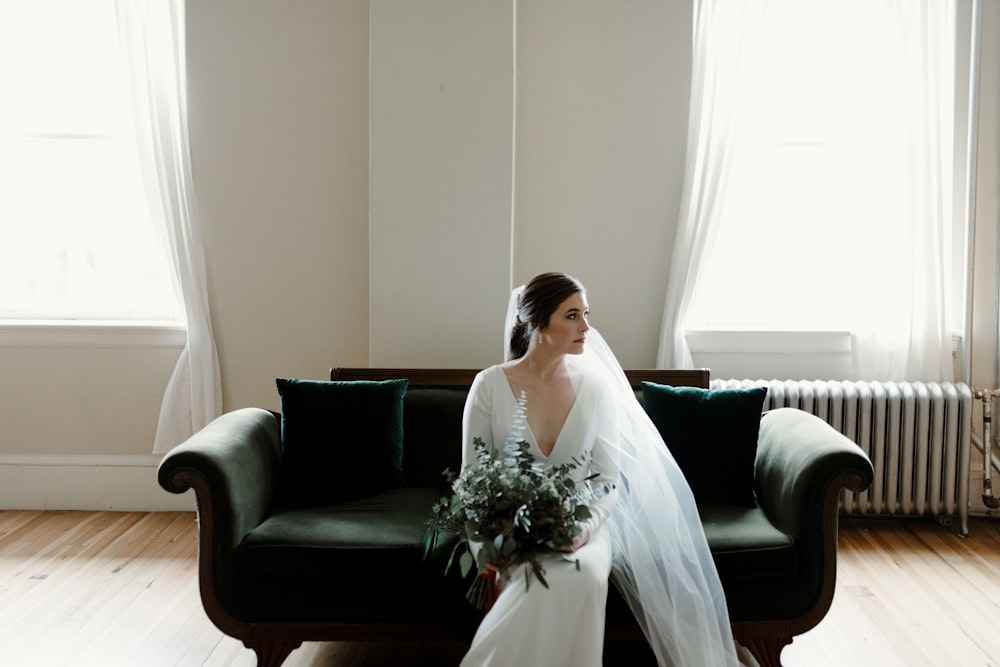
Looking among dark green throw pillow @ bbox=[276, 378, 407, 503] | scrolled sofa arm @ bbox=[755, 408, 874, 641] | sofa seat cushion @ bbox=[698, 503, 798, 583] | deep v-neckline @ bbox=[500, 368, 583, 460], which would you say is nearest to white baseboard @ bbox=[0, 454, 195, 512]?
dark green throw pillow @ bbox=[276, 378, 407, 503]

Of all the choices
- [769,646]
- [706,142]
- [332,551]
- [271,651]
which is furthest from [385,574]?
[706,142]

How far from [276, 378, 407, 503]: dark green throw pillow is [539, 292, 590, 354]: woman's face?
73 cm

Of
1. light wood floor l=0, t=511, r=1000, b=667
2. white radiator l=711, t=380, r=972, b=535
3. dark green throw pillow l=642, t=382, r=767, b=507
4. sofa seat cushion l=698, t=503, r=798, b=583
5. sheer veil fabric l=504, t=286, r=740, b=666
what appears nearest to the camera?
sheer veil fabric l=504, t=286, r=740, b=666

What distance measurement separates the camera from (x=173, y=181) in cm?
399

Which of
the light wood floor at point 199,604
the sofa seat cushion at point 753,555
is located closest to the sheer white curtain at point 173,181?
the light wood floor at point 199,604

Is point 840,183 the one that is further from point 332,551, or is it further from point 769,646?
point 332,551

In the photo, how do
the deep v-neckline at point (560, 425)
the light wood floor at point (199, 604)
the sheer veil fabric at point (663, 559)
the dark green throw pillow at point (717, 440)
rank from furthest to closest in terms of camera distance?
the dark green throw pillow at point (717, 440) → the light wood floor at point (199, 604) → the deep v-neckline at point (560, 425) → the sheer veil fabric at point (663, 559)

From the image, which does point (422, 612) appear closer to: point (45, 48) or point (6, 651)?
point (6, 651)

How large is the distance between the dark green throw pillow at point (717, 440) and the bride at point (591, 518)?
246 millimetres

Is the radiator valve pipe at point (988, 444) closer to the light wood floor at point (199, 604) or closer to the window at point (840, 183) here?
the light wood floor at point (199, 604)

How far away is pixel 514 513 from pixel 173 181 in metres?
2.75

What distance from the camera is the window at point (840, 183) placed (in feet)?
12.7

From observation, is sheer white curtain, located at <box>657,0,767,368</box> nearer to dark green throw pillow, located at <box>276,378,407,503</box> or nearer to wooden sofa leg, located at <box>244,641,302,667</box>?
dark green throw pillow, located at <box>276,378,407,503</box>

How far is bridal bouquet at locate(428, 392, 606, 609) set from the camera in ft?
7.01
